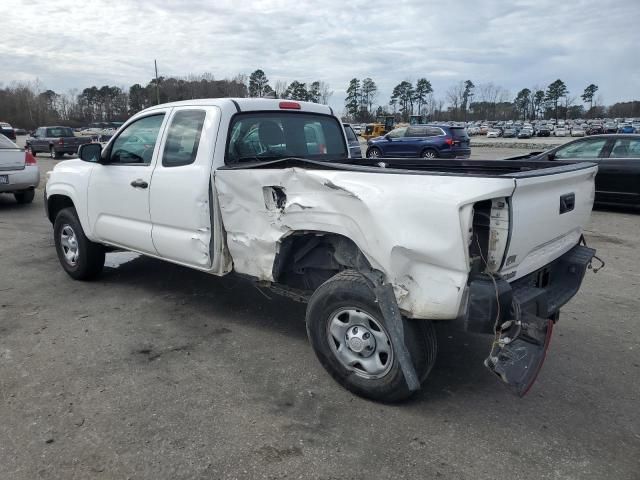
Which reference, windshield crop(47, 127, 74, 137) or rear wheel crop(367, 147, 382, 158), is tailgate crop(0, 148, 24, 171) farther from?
windshield crop(47, 127, 74, 137)

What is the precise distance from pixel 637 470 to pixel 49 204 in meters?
6.11

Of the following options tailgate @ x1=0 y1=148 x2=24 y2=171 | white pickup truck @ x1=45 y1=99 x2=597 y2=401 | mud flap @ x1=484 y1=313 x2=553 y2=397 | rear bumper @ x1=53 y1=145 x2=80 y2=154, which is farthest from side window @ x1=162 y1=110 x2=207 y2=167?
rear bumper @ x1=53 y1=145 x2=80 y2=154

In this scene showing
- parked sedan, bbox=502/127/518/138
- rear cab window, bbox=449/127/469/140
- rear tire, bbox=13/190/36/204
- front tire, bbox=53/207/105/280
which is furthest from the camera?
parked sedan, bbox=502/127/518/138

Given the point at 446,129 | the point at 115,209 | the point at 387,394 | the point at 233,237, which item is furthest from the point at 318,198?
the point at 446,129

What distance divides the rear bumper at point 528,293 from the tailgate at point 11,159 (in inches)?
420

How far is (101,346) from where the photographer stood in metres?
4.06

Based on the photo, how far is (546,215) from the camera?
10.1ft

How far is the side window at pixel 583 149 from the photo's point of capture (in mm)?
10297

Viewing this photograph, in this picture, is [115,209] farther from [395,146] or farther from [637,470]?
[395,146]

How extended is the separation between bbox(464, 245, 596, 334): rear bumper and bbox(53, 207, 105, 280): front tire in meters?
4.29

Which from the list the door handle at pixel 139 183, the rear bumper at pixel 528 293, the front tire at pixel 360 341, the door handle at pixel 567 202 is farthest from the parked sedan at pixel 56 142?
the door handle at pixel 567 202

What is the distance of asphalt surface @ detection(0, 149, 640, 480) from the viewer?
2674 mm

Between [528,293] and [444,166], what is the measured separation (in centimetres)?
177

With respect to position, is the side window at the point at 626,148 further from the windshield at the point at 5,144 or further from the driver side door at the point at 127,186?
the windshield at the point at 5,144
